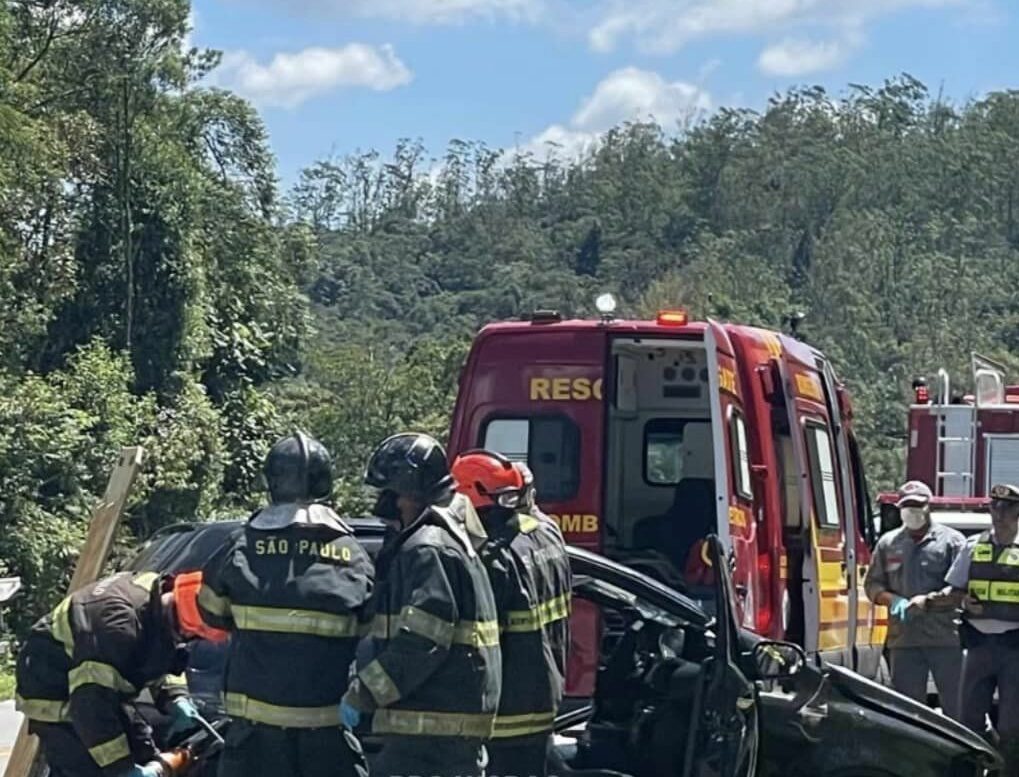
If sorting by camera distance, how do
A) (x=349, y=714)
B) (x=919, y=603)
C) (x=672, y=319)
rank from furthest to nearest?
(x=919, y=603) < (x=672, y=319) < (x=349, y=714)

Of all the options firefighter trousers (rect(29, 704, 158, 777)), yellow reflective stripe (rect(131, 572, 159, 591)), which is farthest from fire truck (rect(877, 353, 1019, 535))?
firefighter trousers (rect(29, 704, 158, 777))

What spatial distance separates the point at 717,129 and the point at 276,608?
275ft

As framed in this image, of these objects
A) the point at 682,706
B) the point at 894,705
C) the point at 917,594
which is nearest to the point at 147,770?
the point at 682,706

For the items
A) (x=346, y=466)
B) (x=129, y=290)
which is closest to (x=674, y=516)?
(x=129, y=290)

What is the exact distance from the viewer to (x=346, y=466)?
4347 centimetres

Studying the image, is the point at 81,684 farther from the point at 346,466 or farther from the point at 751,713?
the point at 346,466

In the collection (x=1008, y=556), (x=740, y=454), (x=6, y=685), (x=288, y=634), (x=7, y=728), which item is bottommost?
(x=6, y=685)

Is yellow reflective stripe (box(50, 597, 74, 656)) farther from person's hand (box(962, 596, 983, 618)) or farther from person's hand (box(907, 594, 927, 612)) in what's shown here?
person's hand (box(907, 594, 927, 612))

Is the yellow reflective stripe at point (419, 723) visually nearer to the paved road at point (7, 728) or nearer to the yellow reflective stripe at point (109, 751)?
the yellow reflective stripe at point (109, 751)

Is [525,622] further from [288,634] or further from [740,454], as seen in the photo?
[740,454]

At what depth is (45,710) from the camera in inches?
218

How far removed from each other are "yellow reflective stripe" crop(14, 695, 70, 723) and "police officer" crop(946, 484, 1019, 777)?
5.06 m

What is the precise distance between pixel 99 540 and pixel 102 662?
191cm

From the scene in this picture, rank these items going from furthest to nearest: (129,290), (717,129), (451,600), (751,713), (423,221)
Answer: (423,221) → (717,129) → (129,290) → (751,713) → (451,600)
